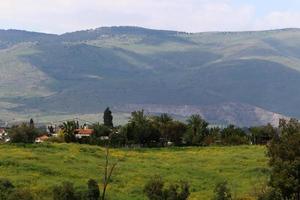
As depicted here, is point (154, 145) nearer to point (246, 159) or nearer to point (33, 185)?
point (246, 159)

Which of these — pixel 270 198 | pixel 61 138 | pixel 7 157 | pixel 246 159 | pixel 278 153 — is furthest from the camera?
pixel 61 138

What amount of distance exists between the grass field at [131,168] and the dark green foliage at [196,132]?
2702 centimetres

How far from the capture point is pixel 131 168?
75.0 m

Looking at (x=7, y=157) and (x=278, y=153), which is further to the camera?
(x=7, y=157)

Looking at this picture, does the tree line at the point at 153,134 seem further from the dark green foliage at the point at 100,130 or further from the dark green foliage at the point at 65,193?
the dark green foliage at the point at 65,193

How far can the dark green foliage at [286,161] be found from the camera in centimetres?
4834

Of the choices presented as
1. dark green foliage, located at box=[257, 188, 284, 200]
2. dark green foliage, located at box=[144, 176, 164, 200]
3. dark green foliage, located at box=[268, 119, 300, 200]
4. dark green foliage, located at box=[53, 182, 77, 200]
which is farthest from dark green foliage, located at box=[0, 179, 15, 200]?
dark green foliage, located at box=[268, 119, 300, 200]

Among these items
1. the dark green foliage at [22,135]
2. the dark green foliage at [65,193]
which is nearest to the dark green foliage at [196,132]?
the dark green foliage at [22,135]

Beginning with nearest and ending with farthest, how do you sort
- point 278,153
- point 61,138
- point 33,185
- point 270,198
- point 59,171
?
point 270,198
point 278,153
point 33,185
point 59,171
point 61,138

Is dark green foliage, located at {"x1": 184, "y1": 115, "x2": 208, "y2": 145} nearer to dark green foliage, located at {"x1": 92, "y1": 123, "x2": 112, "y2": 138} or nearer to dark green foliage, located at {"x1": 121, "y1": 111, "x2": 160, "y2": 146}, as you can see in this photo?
dark green foliage, located at {"x1": 121, "y1": 111, "x2": 160, "y2": 146}

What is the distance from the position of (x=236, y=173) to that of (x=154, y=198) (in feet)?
82.8

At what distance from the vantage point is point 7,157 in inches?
3000

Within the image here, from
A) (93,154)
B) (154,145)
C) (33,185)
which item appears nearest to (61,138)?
(154,145)

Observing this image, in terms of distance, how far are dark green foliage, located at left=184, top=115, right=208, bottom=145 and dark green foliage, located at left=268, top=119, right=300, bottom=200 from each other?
224 feet
